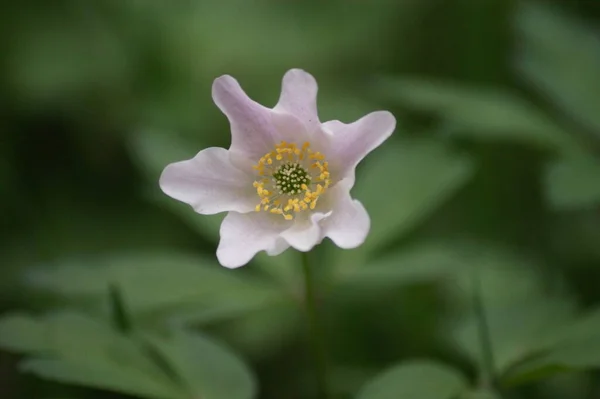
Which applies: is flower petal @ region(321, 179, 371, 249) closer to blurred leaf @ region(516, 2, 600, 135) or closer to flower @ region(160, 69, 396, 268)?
flower @ region(160, 69, 396, 268)

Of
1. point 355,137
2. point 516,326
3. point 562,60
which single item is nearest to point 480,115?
point 562,60

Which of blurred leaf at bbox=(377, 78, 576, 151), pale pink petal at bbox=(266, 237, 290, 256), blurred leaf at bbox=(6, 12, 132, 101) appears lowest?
pale pink petal at bbox=(266, 237, 290, 256)

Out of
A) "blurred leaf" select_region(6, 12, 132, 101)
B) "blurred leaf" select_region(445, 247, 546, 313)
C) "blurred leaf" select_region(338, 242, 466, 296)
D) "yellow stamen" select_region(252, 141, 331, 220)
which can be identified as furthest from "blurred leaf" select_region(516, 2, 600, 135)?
"blurred leaf" select_region(6, 12, 132, 101)

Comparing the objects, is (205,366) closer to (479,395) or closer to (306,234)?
(306,234)

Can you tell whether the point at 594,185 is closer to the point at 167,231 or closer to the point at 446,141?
the point at 446,141

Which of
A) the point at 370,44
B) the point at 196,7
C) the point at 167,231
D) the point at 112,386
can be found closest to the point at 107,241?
the point at 167,231

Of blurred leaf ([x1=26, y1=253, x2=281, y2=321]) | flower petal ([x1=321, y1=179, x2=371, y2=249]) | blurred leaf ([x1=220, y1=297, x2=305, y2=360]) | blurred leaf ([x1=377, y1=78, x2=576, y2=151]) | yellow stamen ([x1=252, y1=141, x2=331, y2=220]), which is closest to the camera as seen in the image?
flower petal ([x1=321, y1=179, x2=371, y2=249])
